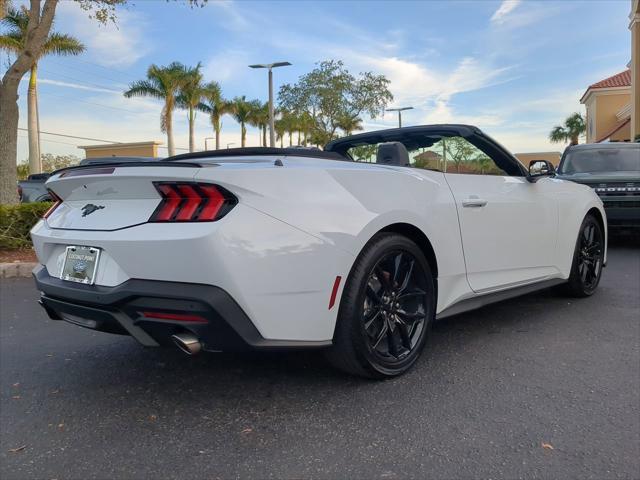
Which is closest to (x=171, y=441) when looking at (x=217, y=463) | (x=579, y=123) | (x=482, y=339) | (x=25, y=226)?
(x=217, y=463)

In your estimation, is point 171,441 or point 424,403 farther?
point 424,403

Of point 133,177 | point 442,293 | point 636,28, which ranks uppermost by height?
point 636,28

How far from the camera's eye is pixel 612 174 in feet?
26.1

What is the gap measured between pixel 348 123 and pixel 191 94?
38.6 ft

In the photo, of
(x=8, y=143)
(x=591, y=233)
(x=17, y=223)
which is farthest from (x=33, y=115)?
(x=591, y=233)

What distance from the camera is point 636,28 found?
25.5 meters

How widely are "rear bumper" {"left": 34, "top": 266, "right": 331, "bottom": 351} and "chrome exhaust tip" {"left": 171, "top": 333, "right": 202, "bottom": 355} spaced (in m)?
0.02

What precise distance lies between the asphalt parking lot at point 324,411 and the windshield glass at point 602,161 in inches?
218

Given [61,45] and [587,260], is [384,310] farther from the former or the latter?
[61,45]

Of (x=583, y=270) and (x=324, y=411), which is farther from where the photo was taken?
(x=583, y=270)

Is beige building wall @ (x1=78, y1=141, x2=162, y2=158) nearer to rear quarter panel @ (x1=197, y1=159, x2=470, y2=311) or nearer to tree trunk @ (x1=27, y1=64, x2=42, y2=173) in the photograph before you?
tree trunk @ (x1=27, y1=64, x2=42, y2=173)

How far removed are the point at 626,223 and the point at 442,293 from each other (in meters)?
5.75

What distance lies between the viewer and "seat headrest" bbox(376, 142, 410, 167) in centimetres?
334

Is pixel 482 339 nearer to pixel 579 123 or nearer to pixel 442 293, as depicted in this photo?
pixel 442 293
